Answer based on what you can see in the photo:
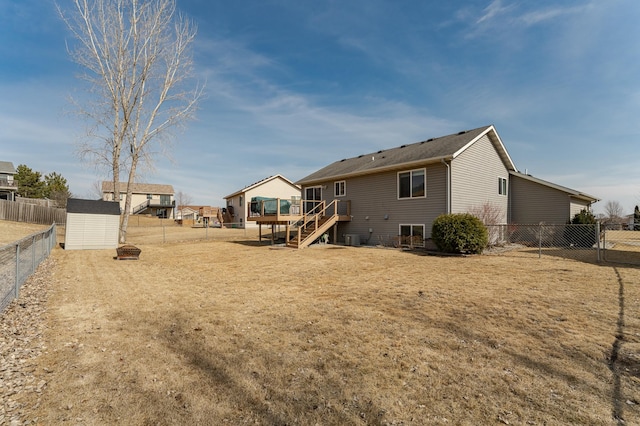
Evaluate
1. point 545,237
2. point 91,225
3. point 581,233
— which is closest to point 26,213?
point 91,225

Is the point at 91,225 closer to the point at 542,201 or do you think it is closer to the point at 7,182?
the point at 542,201

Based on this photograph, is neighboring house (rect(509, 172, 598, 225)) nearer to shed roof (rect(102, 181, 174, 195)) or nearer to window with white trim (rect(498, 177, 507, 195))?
window with white trim (rect(498, 177, 507, 195))

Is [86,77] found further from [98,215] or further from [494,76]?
[494,76]

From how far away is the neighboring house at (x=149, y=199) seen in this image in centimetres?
5312

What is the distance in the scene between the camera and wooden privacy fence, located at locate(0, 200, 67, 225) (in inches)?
992

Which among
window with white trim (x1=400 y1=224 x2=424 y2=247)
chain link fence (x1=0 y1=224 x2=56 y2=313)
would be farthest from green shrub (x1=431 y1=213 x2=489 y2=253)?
chain link fence (x1=0 y1=224 x2=56 y2=313)

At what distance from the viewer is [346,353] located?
12.2ft

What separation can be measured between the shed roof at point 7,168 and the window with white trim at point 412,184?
5762 cm

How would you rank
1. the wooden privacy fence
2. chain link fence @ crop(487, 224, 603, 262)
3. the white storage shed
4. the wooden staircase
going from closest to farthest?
chain link fence @ crop(487, 224, 603, 262), the wooden staircase, the white storage shed, the wooden privacy fence

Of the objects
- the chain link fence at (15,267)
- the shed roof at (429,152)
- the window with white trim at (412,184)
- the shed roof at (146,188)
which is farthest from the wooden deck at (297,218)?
the shed roof at (146,188)

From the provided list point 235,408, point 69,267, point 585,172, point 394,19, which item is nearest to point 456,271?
point 235,408

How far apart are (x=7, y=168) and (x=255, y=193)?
1604 inches

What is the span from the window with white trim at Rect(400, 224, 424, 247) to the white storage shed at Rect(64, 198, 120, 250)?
1586 cm

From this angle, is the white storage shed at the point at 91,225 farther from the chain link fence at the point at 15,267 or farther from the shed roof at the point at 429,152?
the shed roof at the point at 429,152
